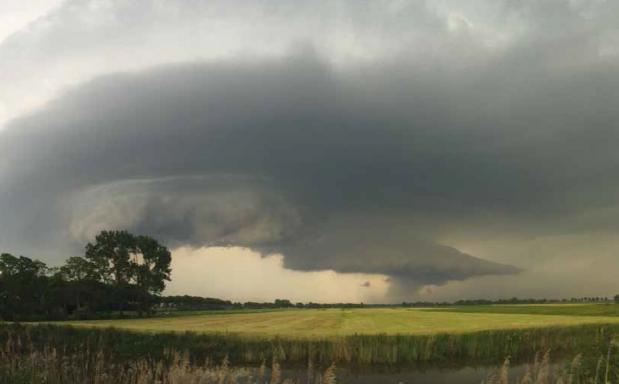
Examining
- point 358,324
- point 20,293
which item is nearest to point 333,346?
point 358,324

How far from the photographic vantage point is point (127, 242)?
11156 centimetres

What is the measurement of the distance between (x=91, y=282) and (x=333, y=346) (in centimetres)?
8032

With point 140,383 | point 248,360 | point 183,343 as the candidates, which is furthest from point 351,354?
point 140,383

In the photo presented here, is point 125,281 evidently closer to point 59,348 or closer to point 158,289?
point 158,289

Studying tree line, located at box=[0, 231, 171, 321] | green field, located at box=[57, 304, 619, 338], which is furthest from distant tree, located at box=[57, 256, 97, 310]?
green field, located at box=[57, 304, 619, 338]

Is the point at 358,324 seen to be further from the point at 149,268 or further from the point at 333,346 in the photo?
the point at 149,268

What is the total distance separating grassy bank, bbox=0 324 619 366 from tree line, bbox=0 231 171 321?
54.6 metres

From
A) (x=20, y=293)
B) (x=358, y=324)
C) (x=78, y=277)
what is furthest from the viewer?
(x=78, y=277)

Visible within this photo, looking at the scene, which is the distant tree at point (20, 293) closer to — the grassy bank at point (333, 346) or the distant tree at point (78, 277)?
the distant tree at point (78, 277)

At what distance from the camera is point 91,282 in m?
106

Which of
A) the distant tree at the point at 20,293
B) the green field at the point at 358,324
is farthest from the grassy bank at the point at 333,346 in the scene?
the distant tree at the point at 20,293

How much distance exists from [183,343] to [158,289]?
72.0 metres

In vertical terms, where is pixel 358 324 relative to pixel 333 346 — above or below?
below

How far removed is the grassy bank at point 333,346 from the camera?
3791 cm
